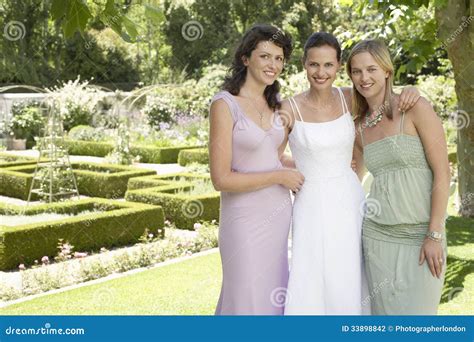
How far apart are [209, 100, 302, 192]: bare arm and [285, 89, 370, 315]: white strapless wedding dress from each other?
0.23 meters

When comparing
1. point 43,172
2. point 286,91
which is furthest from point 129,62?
point 43,172

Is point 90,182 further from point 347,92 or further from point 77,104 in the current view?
point 77,104

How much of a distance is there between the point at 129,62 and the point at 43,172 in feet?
67.5

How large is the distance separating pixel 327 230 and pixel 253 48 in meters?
0.85

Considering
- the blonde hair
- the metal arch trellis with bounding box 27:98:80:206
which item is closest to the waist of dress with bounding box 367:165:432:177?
the blonde hair

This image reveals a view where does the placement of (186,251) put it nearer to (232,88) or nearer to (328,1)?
(232,88)

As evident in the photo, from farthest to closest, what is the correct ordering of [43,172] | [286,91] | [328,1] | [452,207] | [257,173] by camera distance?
[328,1], [286,91], [43,172], [452,207], [257,173]

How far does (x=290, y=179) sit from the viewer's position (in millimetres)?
2873

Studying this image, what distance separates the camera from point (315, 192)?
2.97 metres

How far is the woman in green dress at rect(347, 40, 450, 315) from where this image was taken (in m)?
2.64

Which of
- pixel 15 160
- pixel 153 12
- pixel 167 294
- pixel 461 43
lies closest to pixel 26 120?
pixel 15 160

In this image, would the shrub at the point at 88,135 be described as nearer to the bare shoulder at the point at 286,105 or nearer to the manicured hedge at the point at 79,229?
the manicured hedge at the point at 79,229

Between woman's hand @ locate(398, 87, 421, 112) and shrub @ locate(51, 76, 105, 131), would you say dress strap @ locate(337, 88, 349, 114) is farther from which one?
shrub @ locate(51, 76, 105, 131)

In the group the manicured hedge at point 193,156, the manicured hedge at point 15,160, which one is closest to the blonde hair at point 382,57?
the manicured hedge at point 193,156
